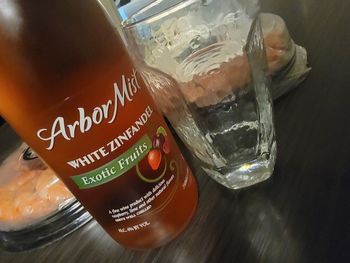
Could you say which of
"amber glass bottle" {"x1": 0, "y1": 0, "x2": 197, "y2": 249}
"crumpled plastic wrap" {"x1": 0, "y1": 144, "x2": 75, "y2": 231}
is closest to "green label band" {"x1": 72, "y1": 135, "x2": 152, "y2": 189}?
"amber glass bottle" {"x1": 0, "y1": 0, "x2": 197, "y2": 249}

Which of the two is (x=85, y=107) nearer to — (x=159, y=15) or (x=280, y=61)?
(x=159, y=15)

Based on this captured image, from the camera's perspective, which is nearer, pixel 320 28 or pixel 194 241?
pixel 194 241

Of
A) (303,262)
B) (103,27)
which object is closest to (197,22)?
(103,27)

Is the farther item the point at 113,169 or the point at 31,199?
the point at 31,199

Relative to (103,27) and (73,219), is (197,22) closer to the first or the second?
(103,27)

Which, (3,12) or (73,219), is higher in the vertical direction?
(3,12)

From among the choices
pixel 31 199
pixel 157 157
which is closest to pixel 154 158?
pixel 157 157

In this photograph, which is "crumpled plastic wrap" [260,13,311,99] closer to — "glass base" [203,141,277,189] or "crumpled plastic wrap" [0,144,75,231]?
"glass base" [203,141,277,189]
